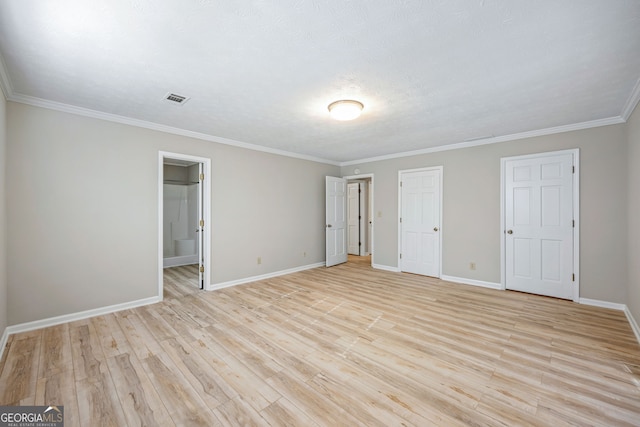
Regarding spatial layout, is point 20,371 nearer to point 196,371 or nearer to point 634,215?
point 196,371

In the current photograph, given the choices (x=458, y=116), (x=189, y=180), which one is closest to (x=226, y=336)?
(x=458, y=116)

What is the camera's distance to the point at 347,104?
9.30ft

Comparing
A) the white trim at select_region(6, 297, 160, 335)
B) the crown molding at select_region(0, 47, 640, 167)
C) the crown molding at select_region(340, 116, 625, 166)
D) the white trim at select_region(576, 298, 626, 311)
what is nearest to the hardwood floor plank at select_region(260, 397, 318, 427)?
the white trim at select_region(6, 297, 160, 335)

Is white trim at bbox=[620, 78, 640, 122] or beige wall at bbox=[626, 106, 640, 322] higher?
white trim at bbox=[620, 78, 640, 122]

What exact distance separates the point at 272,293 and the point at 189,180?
4.49 meters

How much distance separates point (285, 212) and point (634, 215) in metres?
4.95

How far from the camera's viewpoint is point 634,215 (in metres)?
3.00

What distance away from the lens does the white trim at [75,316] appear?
2840mm

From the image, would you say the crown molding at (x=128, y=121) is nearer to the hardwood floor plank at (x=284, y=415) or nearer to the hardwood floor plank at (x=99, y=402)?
the hardwood floor plank at (x=99, y=402)

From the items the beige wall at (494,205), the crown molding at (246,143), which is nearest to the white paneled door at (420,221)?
the beige wall at (494,205)

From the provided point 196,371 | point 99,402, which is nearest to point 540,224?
point 196,371

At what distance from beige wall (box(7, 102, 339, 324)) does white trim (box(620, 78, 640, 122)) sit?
4986 millimetres

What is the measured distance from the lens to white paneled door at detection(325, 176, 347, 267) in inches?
241

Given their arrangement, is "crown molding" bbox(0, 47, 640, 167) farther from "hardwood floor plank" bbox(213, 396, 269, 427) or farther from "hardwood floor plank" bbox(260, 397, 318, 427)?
"hardwood floor plank" bbox(260, 397, 318, 427)
